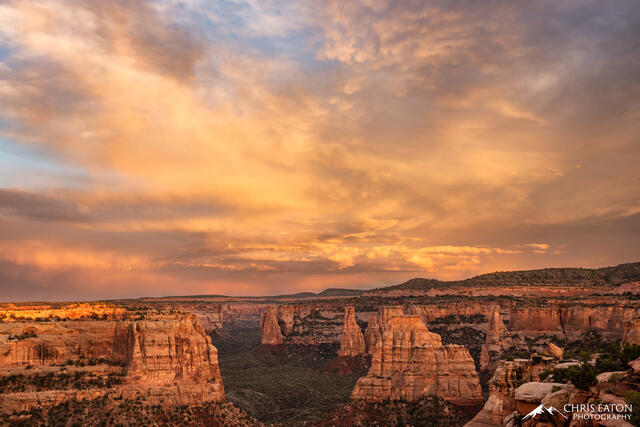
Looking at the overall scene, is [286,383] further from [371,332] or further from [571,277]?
[571,277]

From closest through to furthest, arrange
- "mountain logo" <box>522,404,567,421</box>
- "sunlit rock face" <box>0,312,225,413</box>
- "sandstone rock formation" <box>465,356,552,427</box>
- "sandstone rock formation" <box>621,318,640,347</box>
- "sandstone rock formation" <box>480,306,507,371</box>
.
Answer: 1. "mountain logo" <box>522,404,567,421</box>
2. "sandstone rock formation" <box>621,318,640,347</box>
3. "sandstone rock formation" <box>465,356,552,427</box>
4. "sunlit rock face" <box>0,312,225,413</box>
5. "sandstone rock formation" <box>480,306,507,371</box>

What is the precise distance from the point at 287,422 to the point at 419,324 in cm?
2903

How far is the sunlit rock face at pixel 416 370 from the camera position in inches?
3354

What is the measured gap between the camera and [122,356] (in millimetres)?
73562

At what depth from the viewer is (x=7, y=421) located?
193 ft

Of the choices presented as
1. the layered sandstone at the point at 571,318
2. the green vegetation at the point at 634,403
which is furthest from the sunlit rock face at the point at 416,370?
the green vegetation at the point at 634,403

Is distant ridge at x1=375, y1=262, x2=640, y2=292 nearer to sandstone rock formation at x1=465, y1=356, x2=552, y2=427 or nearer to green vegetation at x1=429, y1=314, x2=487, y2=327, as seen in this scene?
green vegetation at x1=429, y1=314, x2=487, y2=327

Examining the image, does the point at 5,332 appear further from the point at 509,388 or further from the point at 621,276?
the point at 621,276

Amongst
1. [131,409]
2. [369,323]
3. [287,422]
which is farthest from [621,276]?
[131,409]

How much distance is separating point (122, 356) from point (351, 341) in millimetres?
100778

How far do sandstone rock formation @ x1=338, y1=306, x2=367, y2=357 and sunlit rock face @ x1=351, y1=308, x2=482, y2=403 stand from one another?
238 ft

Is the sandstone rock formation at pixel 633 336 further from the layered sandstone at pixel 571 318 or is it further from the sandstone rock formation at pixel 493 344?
the layered sandstone at pixel 571 318

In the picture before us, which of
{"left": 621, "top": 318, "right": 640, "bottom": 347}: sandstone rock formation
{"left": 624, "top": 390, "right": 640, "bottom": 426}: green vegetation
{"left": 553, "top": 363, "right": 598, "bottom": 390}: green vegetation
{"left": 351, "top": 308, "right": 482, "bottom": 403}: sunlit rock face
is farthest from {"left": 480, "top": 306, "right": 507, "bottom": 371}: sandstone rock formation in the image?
{"left": 624, "top": 390, "right": 640, "bottom": 426}: green vegetation

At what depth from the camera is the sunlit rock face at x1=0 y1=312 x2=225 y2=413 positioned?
220 feet
